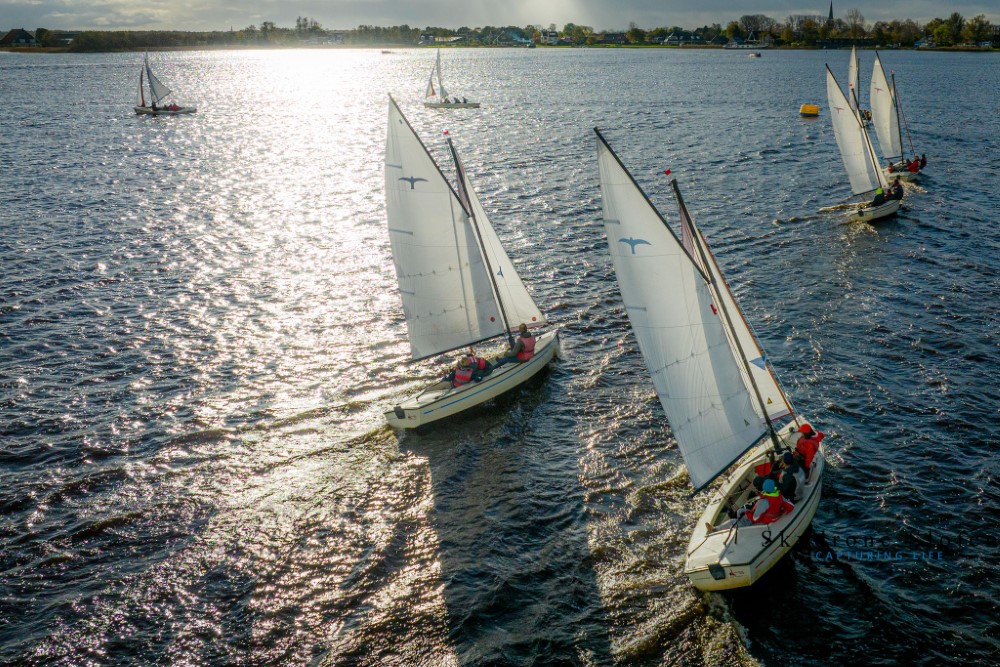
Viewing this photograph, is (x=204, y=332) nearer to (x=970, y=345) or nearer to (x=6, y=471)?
(x=6, y=471)

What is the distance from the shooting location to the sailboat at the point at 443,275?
1262 inches

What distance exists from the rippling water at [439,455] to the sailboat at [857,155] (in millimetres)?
2916

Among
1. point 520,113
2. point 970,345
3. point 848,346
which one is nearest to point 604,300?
point 848,346

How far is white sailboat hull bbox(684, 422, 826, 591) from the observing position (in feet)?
72.2

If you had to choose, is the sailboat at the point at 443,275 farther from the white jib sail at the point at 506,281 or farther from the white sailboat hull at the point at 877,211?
the white sailboat hull at the point at 877,211

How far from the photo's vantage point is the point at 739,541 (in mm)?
22812

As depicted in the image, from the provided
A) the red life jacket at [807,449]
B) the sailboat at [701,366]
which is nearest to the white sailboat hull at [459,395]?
the sailboat at [701,366]

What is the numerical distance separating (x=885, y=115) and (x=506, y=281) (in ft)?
185

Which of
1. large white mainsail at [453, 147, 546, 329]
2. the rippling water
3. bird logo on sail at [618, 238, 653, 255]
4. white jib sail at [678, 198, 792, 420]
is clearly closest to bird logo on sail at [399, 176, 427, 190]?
large white mainsail at [453, 147, 546, 329]

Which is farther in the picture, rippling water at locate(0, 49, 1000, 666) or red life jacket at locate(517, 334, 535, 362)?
red life jacket at locate(517, 334, 535, 362)

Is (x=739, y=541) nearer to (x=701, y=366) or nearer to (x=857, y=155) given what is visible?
(x=701, y=366)

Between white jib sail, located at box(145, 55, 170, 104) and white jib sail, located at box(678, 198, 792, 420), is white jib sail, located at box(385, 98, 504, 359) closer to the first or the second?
white jib sail, located at box(678, 198, 792, 420)

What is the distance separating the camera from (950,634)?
21.2 m

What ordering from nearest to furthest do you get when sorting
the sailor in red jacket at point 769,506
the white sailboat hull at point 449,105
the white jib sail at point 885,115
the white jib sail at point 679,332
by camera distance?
the white jib sail at point 679,332 < the sailor in red jacket at point 769,506 < the white jib sail at point 885,115 < the white sailboat hull at point 449,105
